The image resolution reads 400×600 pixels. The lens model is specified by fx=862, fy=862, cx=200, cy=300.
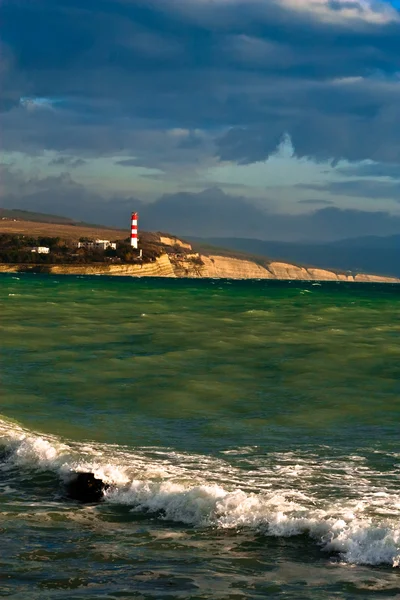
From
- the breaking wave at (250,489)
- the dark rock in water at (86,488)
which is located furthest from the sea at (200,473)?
the dark rock in water at (86,488)

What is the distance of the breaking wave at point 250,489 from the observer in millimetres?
10625

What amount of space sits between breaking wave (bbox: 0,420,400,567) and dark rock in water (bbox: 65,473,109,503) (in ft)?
0.57

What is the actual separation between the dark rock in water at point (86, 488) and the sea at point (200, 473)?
16 cm

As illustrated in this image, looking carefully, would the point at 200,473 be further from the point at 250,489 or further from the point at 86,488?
the point at 86,488

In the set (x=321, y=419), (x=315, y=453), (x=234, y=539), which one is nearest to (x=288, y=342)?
(x=321, y=419)

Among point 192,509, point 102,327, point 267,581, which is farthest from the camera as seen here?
point 102,327

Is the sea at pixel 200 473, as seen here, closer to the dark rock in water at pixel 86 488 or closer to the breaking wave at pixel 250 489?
the breaking wave at pixel 250 489

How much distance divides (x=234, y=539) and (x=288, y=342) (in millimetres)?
26888

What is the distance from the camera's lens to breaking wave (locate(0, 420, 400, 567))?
10625mm

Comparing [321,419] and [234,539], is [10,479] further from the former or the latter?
[321,419]

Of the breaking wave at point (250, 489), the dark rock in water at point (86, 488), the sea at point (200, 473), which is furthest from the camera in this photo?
the dark rock in water at point (86, 488)

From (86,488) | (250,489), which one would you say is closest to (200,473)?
(250,489)

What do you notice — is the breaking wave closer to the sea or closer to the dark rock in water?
the sea

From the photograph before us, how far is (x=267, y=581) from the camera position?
9.02m
